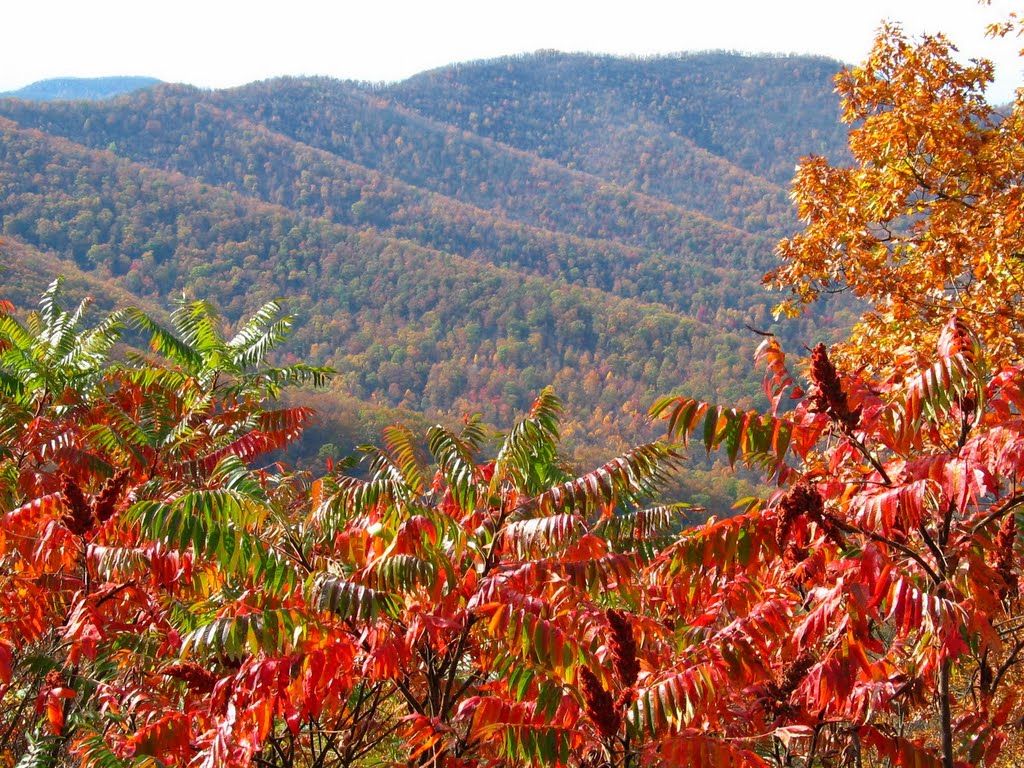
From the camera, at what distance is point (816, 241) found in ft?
35.2

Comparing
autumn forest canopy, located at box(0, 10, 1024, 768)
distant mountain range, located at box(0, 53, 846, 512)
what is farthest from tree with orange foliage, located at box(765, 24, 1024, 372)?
distant mountain range, located at box(0, 53, 846, 512)

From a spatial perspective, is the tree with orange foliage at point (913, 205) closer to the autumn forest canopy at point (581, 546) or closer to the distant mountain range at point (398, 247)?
the autumn forest canopy at point (581, 546)

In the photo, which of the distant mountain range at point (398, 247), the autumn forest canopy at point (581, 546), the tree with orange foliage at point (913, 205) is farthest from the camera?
the distant mountain range at point (398, 247)

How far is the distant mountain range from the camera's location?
74500mm

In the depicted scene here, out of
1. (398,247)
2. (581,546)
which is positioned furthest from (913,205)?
(398,247)

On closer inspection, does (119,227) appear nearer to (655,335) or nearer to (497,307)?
(497,307)

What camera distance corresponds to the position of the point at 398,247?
336ft

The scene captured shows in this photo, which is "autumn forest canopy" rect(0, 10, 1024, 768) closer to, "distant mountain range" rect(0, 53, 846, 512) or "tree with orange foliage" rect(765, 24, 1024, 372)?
"tree with orange foliage" rect(765, 24, 1024, 372)

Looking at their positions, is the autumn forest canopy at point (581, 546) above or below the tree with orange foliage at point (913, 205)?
below

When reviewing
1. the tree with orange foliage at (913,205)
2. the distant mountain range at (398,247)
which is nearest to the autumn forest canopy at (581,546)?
the tree with orange foliage at (913,205)

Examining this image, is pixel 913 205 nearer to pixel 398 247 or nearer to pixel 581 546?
pixel 581 546

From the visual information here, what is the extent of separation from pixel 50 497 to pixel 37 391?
14.6 feet

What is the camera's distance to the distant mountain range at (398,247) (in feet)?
244

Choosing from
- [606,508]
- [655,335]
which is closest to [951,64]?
[606,508]
